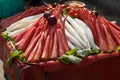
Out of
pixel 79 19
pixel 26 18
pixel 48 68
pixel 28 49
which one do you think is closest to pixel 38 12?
pixel 26 18

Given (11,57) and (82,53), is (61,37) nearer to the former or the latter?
(82,53)

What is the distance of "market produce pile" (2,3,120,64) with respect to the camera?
512 cm

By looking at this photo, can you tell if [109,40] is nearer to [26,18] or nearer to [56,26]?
[56,26]

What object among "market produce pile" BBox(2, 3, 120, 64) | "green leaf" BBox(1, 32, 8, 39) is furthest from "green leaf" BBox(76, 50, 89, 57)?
"green leaf" BBox(1, 32, 8, 39)

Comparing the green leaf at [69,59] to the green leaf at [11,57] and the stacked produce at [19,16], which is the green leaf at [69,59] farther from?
the stacked produce at [19,16]

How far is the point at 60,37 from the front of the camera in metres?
5.36

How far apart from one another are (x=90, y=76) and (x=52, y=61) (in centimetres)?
78

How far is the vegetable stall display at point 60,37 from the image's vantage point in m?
5.11

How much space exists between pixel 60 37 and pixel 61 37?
0.06ft

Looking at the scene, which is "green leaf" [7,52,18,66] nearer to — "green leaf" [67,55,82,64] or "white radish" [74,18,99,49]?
"green leaf" [67,55,82,64]

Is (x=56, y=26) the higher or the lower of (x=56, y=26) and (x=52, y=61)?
the higher

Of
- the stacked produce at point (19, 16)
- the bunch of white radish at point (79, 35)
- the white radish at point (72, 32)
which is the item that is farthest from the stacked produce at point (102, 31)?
the stacked produce at point (19, 16)

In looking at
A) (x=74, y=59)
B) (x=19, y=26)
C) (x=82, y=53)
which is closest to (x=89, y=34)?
(x=82, y=53)

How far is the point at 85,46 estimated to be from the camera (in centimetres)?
532
